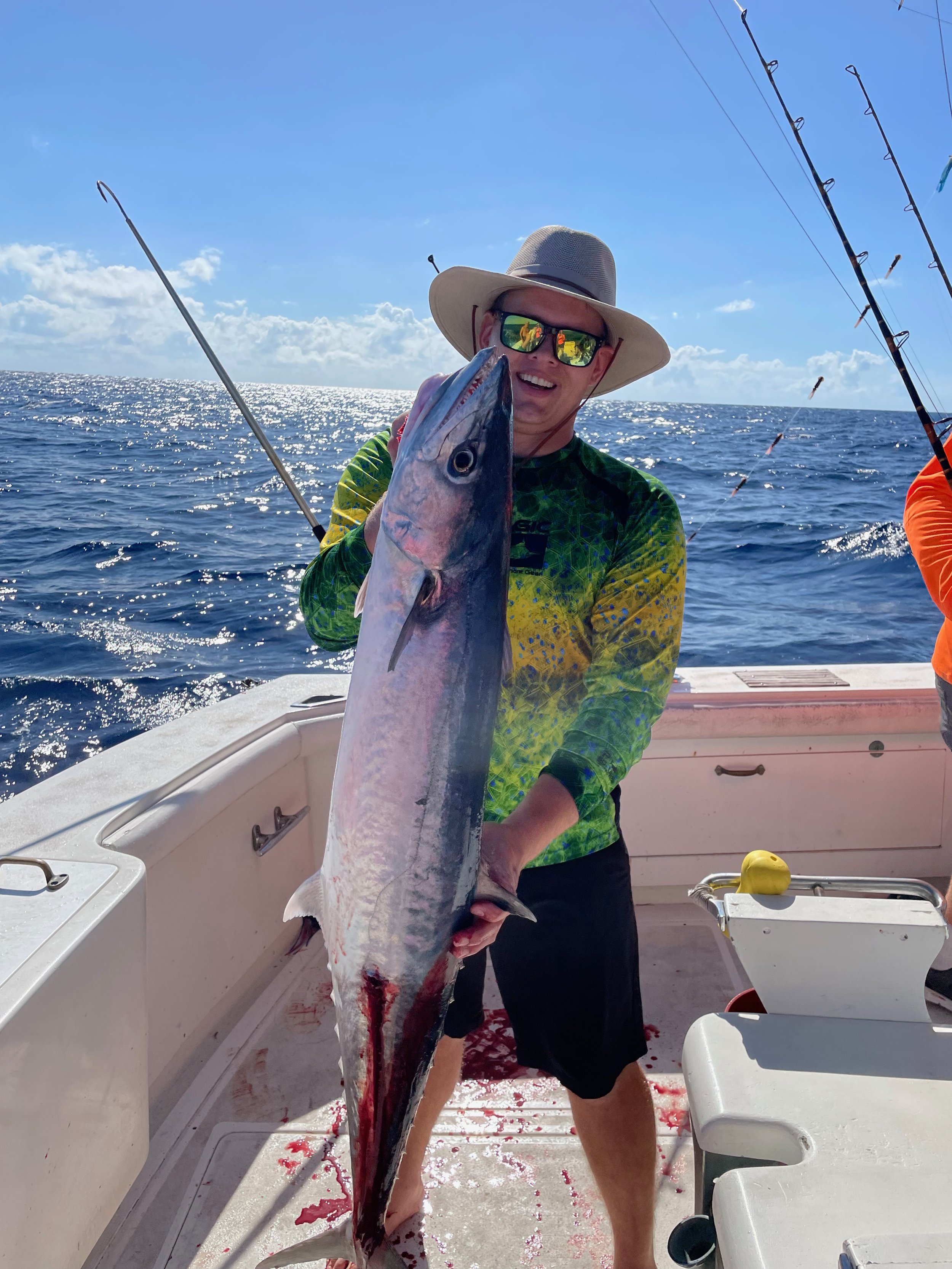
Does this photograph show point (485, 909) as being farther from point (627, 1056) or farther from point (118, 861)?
point (118, 861)

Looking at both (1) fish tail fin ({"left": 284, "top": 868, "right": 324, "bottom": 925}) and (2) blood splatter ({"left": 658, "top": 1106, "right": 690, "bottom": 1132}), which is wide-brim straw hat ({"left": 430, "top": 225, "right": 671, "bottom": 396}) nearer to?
(1) fish tail fin ({"left": 284, "top": 868, "right": 324, "bottom": 925})

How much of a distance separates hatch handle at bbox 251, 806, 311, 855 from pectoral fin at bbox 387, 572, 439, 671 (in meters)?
2.07

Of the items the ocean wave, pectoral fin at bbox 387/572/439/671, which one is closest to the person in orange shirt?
pectoral fin at bbox 387/572/439/671

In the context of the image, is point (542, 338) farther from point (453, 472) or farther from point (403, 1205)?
point (403, 1205)

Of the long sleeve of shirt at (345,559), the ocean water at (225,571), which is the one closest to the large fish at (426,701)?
the long sleeve of shirt at (345,559)

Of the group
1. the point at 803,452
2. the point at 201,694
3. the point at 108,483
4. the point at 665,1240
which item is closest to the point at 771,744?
the point at 665,1240

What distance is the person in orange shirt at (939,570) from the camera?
3.19 metres

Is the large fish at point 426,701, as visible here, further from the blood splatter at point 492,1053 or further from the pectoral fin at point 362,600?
the blood splatter at point 492,1053

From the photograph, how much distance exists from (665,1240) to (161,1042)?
1.62m

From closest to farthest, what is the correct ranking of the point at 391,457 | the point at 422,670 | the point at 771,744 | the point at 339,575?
the point at 422,670, the point at 339,575, the point at 391,457, the point at 771,744

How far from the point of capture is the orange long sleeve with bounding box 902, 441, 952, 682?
3.17m

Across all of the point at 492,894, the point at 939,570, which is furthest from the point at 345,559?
the point at 939,570

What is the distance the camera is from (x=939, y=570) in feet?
10.5

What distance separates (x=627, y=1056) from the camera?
2.09m
